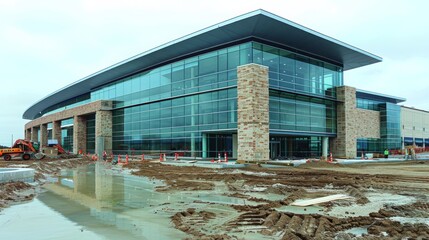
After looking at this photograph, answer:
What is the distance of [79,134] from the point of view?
187 ft

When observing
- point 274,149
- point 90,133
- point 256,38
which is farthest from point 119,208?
point 90,133

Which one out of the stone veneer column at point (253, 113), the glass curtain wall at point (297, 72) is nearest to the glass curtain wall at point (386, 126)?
the glass curtain wall at point (297, 72)

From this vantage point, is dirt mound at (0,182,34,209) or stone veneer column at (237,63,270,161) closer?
dirt mound at (0,182,34,209)

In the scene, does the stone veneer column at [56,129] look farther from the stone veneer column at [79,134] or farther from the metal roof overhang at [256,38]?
the metal roof overhang at [256,38]

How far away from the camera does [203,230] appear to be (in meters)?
7.15

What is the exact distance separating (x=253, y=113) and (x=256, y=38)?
24.5 feet

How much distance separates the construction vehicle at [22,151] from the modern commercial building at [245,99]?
10.6m

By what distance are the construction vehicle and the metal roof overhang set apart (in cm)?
1359

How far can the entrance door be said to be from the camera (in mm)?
35594

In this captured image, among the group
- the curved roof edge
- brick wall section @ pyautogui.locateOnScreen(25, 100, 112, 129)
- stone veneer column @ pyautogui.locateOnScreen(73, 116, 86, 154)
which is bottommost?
stone veneer column @ pyautogui.locateOnScreen(73, 116, 86, 154)

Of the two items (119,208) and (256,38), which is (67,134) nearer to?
(256,38)

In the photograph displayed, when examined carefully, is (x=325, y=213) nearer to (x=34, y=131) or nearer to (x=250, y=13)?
(x=250, y=13)

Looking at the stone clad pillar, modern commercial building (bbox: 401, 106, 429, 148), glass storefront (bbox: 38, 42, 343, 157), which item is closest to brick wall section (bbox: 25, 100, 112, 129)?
glass storefront (bbox: 38, 42, 343, 157)

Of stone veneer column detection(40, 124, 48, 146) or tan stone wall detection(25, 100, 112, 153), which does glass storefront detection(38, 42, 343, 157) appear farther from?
stone veneer column detection(40, 124, 48, 146)
